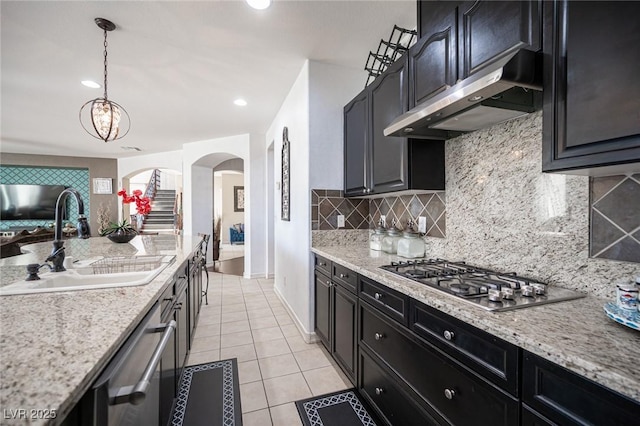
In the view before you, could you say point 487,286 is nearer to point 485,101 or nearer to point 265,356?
point 485,101

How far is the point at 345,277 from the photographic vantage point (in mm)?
2002

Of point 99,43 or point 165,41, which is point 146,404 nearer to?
point 165,41

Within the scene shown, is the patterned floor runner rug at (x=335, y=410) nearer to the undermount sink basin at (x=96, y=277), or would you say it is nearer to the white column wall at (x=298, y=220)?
the white column wall at (x=298, y=220)

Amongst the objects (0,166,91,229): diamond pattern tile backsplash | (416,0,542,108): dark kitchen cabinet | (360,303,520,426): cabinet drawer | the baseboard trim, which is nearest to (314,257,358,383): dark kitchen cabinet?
the baseboard trim

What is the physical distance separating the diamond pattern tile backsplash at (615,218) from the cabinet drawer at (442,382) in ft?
2.40

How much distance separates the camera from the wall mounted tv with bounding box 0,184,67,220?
7.01 meters

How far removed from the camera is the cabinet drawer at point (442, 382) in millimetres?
899

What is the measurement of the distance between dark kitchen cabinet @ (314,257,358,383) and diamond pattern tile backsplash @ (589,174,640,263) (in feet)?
3.88

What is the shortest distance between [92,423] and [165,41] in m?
2.74

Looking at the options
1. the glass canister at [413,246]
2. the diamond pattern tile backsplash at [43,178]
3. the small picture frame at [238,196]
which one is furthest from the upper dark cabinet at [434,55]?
the small picture frame at [238,196]

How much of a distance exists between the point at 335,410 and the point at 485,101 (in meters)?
1.90

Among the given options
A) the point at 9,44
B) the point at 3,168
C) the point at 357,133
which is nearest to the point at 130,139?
the point at 9,44

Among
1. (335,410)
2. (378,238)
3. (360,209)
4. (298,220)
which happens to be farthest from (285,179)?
(335,410)

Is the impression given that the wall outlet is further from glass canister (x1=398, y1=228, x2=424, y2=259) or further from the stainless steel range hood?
the stainless steel range hood
